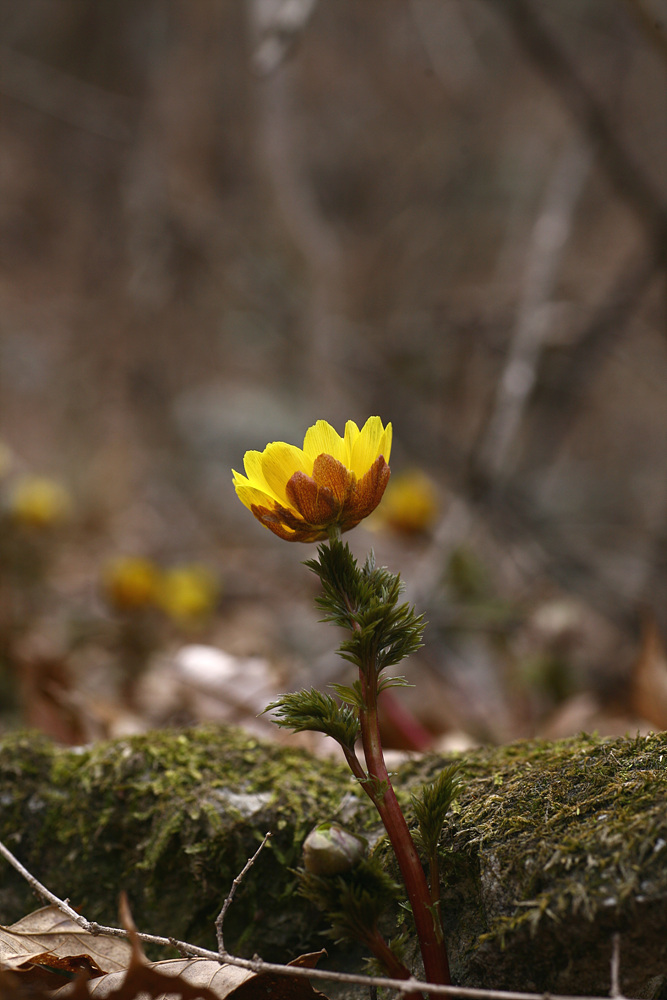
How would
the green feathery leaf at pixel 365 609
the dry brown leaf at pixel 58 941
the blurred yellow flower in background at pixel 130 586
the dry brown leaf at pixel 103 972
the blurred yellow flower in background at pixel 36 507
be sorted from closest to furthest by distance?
1. the dry brown leaf at pixel 103 972
2. the green feathery leaf at pixel 365 609
3. the dry brown leaf at pixel 58 941
4. the blurred yellow flower in background at pixel 130 586
5. the blurred yellow flower in background at pixel 36 507

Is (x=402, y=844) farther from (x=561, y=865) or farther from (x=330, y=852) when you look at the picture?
(x=561, y=865)

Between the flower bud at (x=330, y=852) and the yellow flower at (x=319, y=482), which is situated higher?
the yellow flower at (x=319, y=482)

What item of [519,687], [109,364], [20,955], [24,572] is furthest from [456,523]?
[109,364]

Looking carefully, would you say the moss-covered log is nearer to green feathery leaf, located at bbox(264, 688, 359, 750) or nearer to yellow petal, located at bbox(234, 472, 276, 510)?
green feathery leaf, located at bbox(264, 688, 359, 750)

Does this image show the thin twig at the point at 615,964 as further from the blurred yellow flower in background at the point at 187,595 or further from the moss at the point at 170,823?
the blurred yellow flower in background at the point at 187,595

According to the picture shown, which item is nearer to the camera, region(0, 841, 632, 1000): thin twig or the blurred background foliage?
region(0, 841, 632, 1000): thin twig

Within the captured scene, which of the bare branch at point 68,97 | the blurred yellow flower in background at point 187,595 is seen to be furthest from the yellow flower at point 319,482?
the bare branch at point 68,97

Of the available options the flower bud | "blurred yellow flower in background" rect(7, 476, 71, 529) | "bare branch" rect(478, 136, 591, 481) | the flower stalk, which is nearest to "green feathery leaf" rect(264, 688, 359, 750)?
the flower stalk
